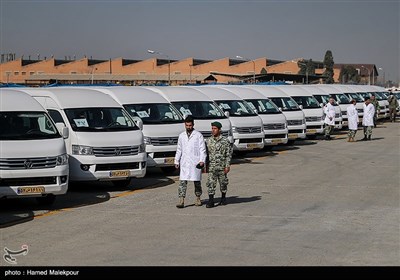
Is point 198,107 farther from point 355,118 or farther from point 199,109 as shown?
point 355,118

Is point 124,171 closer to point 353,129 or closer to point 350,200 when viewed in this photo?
point 350,200

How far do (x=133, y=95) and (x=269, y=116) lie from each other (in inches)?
282

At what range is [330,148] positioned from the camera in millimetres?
29250

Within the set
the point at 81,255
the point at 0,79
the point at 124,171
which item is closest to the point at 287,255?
the point at 81,255

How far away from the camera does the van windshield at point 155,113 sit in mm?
20641

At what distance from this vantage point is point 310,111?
33.2m

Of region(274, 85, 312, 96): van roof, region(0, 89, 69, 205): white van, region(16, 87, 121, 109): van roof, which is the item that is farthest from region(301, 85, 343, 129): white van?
region(0, 89, 69, 205): white van

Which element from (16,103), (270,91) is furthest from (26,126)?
(270,91)

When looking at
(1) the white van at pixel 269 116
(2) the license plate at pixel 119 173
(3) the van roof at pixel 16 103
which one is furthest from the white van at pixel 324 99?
(3) the van roof at pixel 16 103

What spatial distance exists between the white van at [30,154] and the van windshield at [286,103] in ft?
54.4

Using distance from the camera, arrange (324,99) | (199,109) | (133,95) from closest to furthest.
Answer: (133,95) < (199,109) < (324,99)

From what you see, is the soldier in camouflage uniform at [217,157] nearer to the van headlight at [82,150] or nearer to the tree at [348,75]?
the van headlight at [82,150]

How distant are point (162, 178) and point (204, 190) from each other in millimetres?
2669

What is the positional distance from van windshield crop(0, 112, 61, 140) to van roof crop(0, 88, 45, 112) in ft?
0.39
